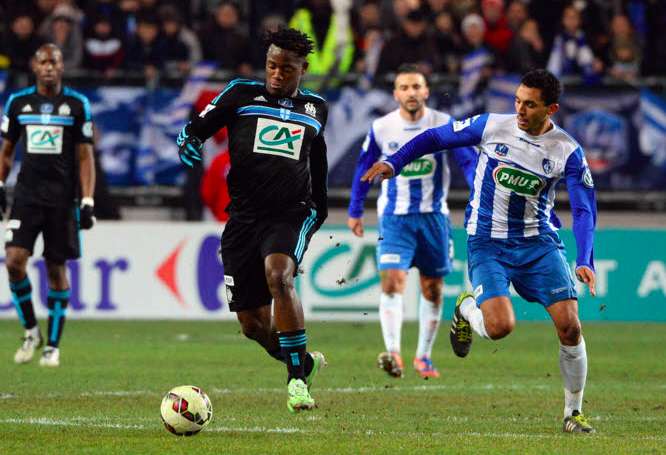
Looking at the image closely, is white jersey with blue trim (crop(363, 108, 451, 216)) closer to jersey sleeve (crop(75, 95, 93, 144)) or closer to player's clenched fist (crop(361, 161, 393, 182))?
jersey sleeve (crop(75, 95, 93, 144))

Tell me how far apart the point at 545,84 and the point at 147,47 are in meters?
11.7

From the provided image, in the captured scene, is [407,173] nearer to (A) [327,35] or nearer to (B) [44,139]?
(B) [44,139]

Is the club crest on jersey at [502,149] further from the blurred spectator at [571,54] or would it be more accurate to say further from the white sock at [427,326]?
the blurred spectator at [571,54]

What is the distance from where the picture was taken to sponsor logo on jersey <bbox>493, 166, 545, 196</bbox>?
8.90 m

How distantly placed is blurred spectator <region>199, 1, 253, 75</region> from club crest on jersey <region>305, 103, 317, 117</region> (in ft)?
33.8

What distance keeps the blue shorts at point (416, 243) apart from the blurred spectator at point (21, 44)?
8.43 meters

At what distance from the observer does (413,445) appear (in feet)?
25.7

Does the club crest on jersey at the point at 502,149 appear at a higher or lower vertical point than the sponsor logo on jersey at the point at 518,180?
higher

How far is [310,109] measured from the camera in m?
9.11

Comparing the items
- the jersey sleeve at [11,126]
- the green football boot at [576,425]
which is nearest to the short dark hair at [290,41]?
the green football boot at [576,425]

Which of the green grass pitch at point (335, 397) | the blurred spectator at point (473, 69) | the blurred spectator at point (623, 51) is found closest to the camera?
the green grass pitch at point (335, 397)

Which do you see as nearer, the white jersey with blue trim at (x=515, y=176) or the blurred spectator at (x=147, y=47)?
the white jersey with blue trim at (x=515, y=176)

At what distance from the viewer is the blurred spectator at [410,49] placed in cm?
1914

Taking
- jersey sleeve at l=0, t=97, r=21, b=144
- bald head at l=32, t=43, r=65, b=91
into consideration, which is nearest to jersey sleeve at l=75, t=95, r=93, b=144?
bald head at l=32, t=43, r=65, b=91
